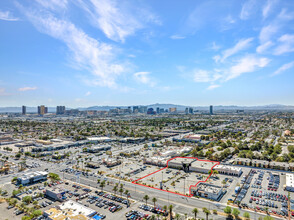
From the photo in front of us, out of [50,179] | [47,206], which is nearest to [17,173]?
[50,179]

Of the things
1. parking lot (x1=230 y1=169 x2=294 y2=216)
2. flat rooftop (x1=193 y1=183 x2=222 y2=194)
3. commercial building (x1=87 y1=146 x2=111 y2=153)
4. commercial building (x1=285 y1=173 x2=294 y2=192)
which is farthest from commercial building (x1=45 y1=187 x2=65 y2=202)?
commercial building (x1=285 y1=173 x2=294 y2=192)

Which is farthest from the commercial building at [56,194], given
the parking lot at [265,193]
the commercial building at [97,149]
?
the commercial building at [97,149]

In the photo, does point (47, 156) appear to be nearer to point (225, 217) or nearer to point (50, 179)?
point (50, 179)

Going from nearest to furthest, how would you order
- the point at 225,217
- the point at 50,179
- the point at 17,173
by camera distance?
the point at 225,217 → the point at 50,179 → the point at 17,173

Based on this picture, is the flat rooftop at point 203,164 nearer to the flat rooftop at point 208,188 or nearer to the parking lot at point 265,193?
the parking lot at point 265,193

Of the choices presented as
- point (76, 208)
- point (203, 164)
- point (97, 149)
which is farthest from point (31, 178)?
point (203, 164)

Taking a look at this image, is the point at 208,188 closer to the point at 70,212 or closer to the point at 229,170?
the point at 229,170

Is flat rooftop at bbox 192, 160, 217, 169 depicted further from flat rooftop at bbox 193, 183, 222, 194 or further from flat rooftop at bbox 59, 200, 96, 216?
flat rooftop at bbox 59, 200, 96, 216
